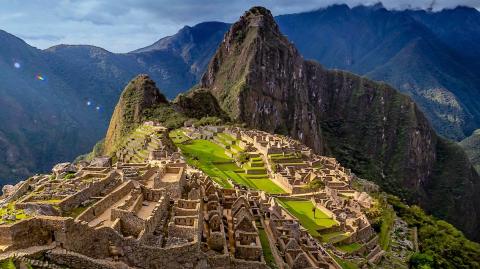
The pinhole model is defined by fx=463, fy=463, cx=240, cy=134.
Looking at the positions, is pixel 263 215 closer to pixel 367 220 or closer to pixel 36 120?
pixel 367 220

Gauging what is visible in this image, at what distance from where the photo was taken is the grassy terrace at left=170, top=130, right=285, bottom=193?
162 ft

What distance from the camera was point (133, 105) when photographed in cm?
12419

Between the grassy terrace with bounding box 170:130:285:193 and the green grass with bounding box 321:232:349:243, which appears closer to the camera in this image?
the green grass with bounding box 321:232:349:243

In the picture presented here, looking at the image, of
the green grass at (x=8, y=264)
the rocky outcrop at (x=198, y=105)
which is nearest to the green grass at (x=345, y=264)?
the green grass at (x=8, y=264)

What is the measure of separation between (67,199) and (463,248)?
50.3m

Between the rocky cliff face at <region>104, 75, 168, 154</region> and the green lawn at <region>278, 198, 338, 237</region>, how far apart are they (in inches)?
2882

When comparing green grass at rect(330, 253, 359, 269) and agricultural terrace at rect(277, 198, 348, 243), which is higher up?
agricultural terrace at rect(277, 198, 348, 243)

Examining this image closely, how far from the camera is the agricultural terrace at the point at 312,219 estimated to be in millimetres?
35812

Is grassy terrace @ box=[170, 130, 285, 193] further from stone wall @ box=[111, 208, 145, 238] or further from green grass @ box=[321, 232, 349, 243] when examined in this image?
stone wall @ box=[111, 208, 145, 238]

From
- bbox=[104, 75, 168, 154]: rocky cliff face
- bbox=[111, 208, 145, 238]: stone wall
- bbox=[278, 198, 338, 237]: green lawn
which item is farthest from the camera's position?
bbox=[104, 75, 168, 154]: rocky cliff face

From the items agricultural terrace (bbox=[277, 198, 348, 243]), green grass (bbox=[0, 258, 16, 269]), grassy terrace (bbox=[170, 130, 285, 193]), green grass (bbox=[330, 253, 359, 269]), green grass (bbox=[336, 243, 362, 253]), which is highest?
green grass (bbox=[0, 258, 16, 269])

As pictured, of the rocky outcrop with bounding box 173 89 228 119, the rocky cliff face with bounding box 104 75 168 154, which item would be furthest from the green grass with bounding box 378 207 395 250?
the rocky outcrop with bounding box 173 89 228 119

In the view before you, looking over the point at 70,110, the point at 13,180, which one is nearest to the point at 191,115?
the point at 13,180

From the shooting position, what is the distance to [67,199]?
18.5m
